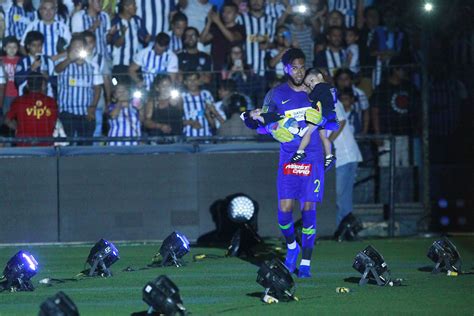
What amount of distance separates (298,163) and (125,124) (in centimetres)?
603

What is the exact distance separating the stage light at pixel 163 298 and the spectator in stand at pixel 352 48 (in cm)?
1120

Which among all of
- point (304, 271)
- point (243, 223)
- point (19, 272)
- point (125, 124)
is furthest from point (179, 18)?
point (19, 272)

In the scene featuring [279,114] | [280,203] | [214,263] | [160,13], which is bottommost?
[214,263]

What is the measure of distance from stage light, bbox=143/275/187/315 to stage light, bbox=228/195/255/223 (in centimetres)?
650

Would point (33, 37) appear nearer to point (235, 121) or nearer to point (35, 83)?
point (35, 83)

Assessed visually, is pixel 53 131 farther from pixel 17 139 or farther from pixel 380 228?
pixel 380 228

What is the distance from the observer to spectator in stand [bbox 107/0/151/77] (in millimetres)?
19234

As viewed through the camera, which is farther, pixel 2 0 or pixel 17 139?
pixel 2 0

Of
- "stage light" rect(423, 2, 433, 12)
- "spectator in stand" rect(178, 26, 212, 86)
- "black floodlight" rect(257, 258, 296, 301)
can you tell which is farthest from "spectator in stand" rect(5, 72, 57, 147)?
"black floodlight" rect(257, 258, 296, 301)

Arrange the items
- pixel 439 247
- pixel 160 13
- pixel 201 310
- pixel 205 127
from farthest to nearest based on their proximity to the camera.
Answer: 1. pixel 160 13
2. pixel 205 127
3. pixel 439 247
4. pixel 201 310

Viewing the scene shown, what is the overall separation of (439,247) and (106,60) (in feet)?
27.5

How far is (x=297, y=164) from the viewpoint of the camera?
41.8 feet

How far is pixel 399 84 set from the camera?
19.0m

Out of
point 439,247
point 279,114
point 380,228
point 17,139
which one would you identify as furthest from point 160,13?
point 439,247
